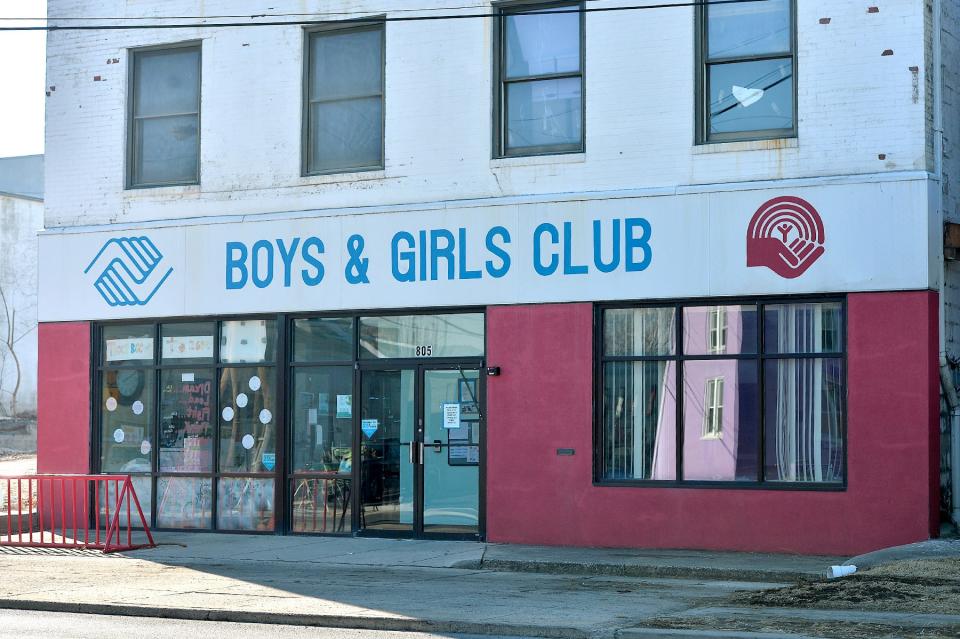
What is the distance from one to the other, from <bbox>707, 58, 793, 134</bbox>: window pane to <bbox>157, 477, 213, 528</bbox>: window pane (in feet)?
28.3

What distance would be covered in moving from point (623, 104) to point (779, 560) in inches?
225

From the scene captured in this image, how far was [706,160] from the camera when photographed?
1598cm

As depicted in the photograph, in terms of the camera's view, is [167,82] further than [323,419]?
Yes

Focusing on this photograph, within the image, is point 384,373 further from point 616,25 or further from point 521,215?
point 616,25

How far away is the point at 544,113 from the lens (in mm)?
17062

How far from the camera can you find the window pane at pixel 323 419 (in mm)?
17953

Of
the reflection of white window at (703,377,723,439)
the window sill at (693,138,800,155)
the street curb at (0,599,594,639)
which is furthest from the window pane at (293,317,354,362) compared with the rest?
the street curb at (0,599,594,639)

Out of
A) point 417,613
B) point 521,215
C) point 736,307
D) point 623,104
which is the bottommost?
point 417,613

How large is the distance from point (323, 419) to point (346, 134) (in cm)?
386

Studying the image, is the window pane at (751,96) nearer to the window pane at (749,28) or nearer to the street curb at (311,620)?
the window pane at (749,28)

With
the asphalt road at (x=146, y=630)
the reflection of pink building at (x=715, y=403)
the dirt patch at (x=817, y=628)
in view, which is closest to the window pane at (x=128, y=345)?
the reflection of pink building at (x=715, y=403)

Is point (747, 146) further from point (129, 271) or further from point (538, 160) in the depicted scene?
point (129, 271)

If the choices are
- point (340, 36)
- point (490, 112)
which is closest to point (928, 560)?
point (490, 112)

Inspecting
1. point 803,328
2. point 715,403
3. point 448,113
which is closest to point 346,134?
point 448,113
